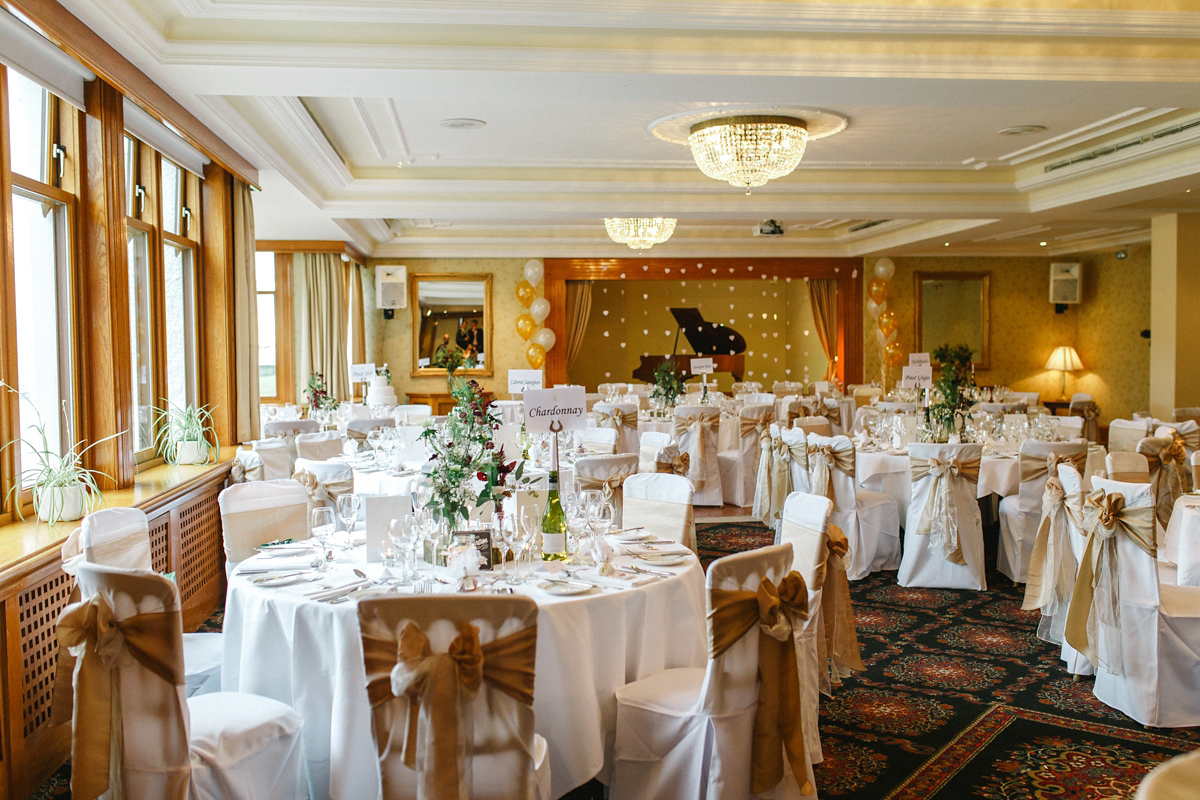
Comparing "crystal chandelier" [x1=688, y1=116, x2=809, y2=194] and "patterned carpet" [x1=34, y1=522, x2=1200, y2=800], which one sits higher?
"crystal chandelier" [x1=688, y1=116, x2=809, y2=194]

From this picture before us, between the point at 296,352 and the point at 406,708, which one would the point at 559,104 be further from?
the point at 296,352

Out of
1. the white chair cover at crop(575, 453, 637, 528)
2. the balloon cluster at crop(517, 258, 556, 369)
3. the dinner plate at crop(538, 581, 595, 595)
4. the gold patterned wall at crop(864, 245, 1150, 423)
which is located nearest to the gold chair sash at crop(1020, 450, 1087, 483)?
the white chair cover at crop(575, 453, 637, 528)

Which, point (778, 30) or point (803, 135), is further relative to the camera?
point (803, 135)

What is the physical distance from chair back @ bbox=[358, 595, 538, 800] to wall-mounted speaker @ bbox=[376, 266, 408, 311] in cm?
1222

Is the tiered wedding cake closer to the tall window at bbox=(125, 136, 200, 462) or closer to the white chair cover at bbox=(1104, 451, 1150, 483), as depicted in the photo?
the tall window at bbox=(125, 136, 200, 462)

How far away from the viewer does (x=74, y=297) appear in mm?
4875

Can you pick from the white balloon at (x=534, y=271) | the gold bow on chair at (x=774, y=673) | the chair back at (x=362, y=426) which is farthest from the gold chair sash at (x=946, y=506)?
the white balloon at (x=534, y=271)

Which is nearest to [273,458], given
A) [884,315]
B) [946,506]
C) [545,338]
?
[946,506]

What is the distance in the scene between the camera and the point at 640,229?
11258 millimetres

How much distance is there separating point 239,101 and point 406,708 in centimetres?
487

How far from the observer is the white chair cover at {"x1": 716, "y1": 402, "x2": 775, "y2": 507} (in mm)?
9250

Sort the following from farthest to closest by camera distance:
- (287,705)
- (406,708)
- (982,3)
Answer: (982,3) → (287,705) → (406,708)

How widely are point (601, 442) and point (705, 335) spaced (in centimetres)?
909

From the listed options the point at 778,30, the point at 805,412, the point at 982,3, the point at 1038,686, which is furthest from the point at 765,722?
the point at 805,412
